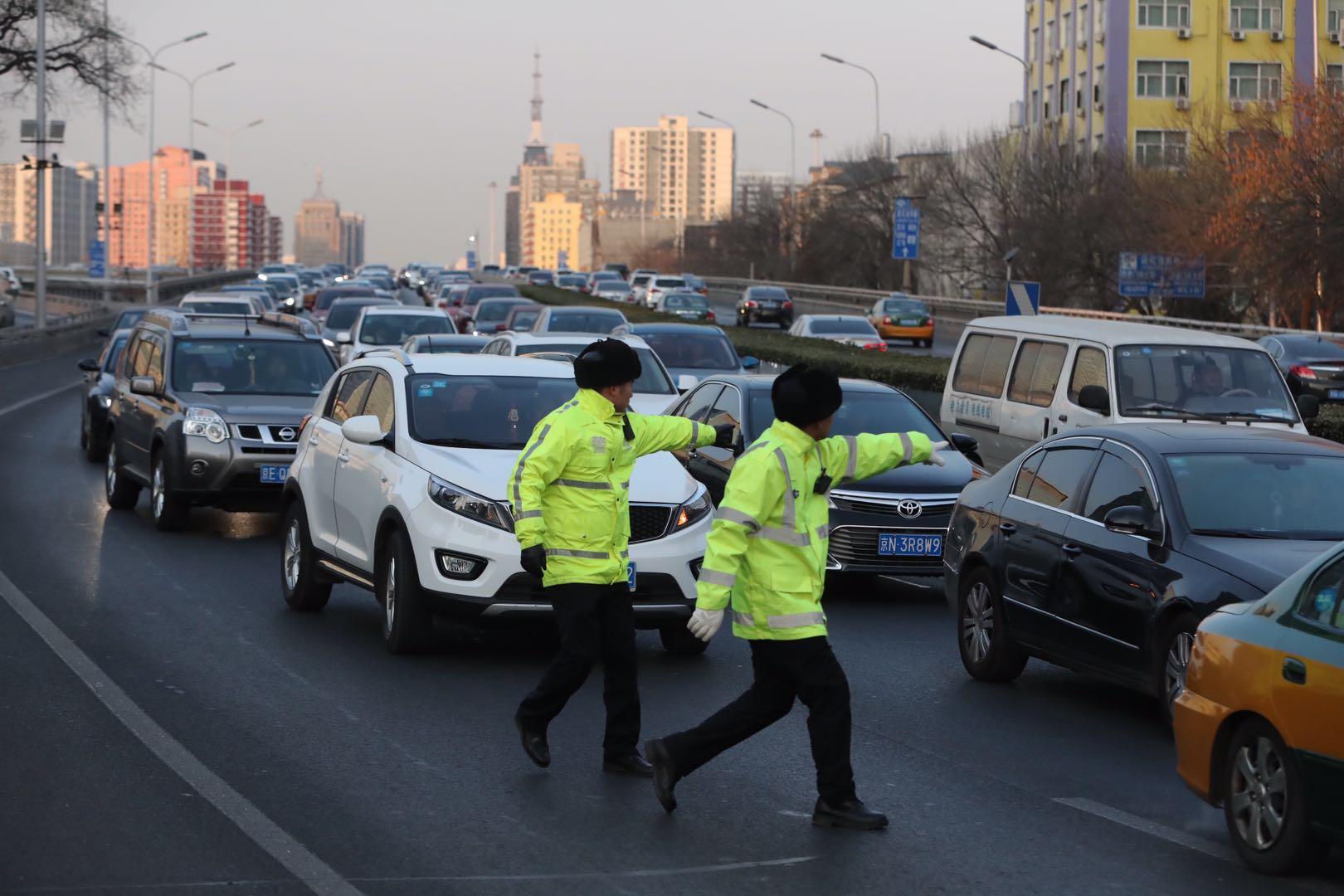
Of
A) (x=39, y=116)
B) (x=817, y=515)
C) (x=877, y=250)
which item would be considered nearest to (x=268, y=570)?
(x=817, y=515)

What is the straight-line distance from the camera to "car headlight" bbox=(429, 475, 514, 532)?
31.7 ft

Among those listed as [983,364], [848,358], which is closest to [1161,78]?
[848,358]

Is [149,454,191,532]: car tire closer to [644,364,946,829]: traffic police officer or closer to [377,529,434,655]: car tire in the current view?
[377,529,434,655]: car tire

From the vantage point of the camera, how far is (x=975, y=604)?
10062mm

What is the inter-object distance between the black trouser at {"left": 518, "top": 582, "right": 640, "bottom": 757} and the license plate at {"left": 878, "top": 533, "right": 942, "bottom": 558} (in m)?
5.40

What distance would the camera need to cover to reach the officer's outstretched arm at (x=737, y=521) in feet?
20.6

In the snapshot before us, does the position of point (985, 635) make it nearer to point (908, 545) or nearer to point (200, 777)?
point (908, 545)

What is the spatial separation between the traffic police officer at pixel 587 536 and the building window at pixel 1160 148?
52.5 metres

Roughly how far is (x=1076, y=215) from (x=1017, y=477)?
53.0 metres

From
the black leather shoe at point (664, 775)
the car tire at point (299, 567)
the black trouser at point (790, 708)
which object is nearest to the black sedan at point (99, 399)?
the car tire at point (299, 567)

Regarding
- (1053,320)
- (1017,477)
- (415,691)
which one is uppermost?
(1053,320)

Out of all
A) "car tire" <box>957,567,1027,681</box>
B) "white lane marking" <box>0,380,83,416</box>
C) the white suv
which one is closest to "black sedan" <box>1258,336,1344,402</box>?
"white lane marking" <box>0,380,83,416</box>

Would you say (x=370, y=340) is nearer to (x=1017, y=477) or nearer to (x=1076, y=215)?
(x=1017, y=477)

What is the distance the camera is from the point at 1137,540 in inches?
341
